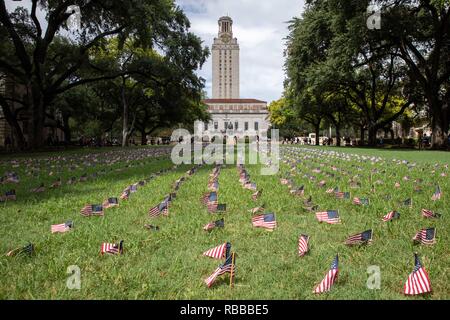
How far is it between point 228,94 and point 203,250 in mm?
164955

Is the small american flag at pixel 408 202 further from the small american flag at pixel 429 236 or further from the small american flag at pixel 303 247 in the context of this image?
the small american flag at pixel 303 247

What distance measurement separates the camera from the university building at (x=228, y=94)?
13825 cm

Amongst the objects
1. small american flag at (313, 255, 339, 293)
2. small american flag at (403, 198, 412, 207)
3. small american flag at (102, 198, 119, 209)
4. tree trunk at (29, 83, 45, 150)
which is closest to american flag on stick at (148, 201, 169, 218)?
small american flag at (102, 198, 119, 209)

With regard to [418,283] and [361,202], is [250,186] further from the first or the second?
[418,283]

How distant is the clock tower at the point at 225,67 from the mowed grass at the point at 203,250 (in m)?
163

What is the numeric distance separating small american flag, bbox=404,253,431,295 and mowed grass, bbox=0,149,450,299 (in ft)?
0.22

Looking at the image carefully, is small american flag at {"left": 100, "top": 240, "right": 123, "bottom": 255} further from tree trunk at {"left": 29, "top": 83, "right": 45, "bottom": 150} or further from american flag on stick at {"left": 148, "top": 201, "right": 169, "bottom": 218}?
tree trunk at {"left": 29, "top": 83, "right": 45, "bottom": 150}

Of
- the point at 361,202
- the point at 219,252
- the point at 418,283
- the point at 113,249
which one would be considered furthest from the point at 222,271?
the point at 361,202

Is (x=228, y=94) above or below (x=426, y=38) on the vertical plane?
above

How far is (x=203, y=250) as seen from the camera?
311 centimetres

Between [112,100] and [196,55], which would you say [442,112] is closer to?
[196,55]

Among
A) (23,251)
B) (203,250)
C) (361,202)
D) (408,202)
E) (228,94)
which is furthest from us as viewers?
(228,94)
